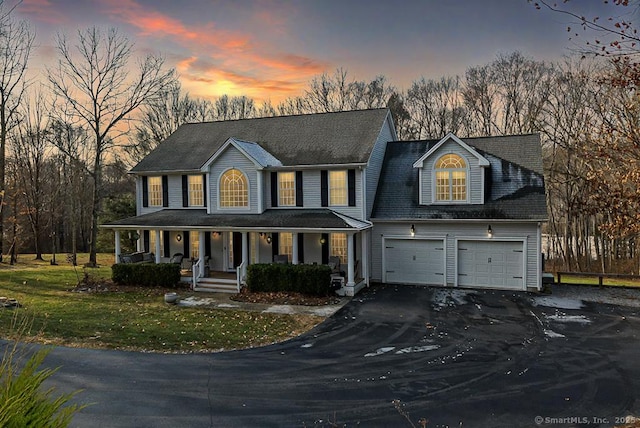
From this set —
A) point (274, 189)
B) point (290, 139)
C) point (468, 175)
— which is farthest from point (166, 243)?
point (468, 175)

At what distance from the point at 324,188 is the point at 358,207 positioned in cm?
184

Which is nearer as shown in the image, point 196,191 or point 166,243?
point 196,191

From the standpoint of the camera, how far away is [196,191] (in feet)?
68.1

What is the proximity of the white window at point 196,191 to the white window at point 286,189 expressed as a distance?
4136 millimetres

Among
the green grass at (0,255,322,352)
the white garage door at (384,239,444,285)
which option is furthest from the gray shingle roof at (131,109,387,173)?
the green grass at (0,255,322,352)

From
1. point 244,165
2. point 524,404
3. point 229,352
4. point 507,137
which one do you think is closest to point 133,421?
point 229,352

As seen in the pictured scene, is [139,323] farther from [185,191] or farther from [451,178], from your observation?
[451,178]

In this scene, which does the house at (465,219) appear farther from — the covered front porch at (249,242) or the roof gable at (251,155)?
the roof gable at (251,155)

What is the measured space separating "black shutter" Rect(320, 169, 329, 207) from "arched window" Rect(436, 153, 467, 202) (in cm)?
487

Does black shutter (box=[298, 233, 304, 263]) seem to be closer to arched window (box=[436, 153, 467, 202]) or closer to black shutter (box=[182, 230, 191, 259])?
black shutter (box=[182, 230, 191, 259])

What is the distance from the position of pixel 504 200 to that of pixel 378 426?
13.2m

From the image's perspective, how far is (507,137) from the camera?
64.4 ft

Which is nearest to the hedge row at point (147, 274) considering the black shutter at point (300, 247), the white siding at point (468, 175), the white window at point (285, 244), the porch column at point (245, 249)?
the porch column at point (245, 249)

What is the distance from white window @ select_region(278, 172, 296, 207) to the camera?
19359mm
